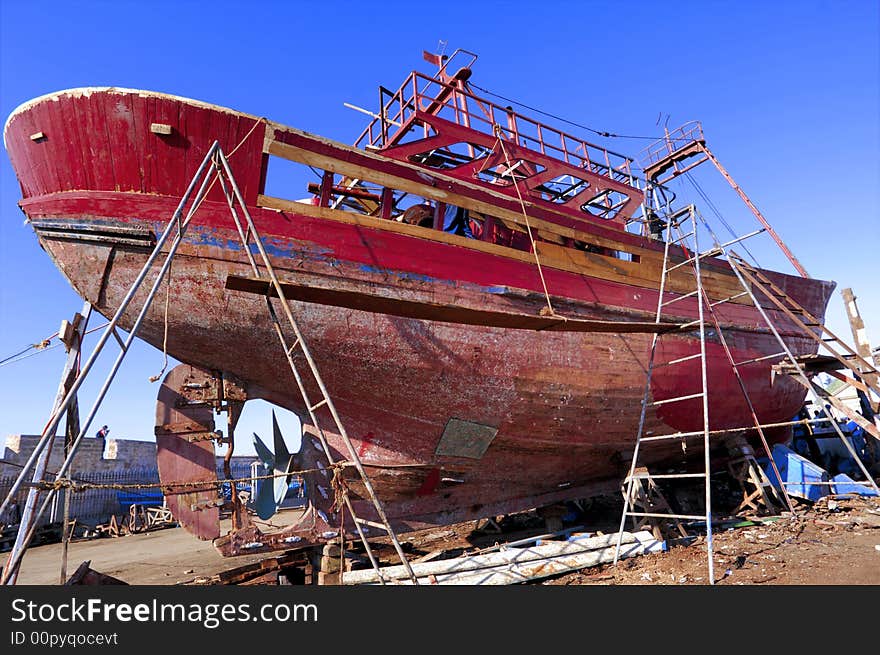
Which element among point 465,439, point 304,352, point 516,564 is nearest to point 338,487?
point 465,439

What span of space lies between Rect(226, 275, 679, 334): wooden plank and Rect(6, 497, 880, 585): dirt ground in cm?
281

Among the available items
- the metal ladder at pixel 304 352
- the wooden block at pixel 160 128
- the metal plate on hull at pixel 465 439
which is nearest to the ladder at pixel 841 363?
the metal plate on hull at pixel 465 439

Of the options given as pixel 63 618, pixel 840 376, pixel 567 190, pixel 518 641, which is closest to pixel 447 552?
pixel 518 641

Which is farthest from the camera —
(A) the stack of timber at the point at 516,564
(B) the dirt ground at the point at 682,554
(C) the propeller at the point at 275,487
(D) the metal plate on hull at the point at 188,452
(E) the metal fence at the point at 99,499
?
(E) the metal fence at the point at 99,499

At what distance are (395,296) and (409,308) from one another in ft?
2.82

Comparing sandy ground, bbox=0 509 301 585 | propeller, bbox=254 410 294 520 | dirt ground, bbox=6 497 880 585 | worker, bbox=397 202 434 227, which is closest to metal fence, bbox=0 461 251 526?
sandy ground, bbox=0 509 301 585

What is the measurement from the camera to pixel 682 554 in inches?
250

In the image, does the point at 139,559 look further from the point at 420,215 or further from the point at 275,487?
the point at 420,215

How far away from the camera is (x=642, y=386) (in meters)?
7.67

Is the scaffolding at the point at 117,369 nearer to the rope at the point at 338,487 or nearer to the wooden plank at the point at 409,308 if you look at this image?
the wooden plank at the point at 409,308

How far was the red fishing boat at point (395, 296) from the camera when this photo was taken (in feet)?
17.4

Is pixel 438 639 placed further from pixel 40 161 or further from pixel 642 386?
pixel 40 161

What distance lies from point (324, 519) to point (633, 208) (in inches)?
311

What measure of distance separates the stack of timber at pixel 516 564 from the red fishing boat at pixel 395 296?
0.93 metres
